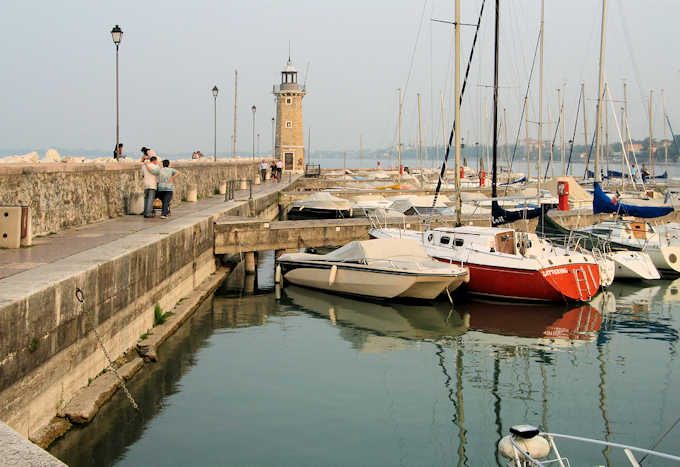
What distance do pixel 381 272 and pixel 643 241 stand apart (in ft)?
38.4

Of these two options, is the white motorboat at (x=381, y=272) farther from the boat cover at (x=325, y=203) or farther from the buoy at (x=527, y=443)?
the boat cover at (x=325, y=203)

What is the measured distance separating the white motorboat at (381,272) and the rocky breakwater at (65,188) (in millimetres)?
5844

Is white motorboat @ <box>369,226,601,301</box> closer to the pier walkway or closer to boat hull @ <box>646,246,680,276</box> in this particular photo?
boat hull @ <box>646,246,680,276</box>

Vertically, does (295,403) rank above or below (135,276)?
below

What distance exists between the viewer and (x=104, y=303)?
12.0m

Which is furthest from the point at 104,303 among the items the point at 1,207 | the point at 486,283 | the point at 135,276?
the point at 486,283

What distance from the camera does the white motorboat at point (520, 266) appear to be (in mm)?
19188

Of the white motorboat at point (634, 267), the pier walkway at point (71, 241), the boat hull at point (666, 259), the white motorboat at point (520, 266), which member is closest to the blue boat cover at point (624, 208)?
the boat hull at point (666, 259)

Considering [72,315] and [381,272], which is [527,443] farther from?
[381,272]

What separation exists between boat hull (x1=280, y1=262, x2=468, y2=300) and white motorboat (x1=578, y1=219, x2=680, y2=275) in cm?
864

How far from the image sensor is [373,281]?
1997 cm

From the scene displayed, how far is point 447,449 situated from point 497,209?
15.5 metres

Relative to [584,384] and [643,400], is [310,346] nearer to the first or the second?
[584,384]

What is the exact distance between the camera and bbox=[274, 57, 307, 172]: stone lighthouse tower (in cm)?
7669
